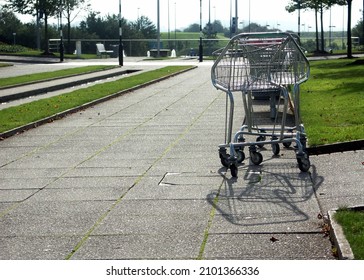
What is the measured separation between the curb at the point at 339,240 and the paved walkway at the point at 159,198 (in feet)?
0.37

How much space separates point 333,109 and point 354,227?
11098 mm

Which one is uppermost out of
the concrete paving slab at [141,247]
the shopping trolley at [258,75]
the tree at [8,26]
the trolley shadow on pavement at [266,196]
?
the tree at [8,26]

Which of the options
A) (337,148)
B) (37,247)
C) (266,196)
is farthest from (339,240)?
(337,148)

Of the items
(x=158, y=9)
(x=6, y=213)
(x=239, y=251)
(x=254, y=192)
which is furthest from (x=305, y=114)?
(x=158, y=9)

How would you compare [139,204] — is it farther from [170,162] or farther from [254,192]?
[170,162]

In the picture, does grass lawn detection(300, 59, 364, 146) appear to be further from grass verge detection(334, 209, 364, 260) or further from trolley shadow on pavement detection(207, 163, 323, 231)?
grass verge detection(334, 209, 364, 260)

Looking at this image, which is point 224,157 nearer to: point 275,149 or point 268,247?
point 275,149

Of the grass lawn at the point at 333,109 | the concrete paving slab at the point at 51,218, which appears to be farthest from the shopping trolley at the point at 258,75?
the concrete paving slab at the point at 51,218

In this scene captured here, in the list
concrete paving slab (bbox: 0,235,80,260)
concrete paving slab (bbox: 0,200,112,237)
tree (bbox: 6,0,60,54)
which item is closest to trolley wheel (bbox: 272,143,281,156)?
concrete paving slab (bbox: 0,200,112,237)

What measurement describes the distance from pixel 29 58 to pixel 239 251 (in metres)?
55.6

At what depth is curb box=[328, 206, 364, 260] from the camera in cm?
643

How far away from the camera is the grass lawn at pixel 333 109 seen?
13055mm

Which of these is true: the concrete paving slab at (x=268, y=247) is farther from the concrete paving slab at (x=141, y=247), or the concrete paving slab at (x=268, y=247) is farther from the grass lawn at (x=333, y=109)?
the grass lawn at (x=333, y=109)

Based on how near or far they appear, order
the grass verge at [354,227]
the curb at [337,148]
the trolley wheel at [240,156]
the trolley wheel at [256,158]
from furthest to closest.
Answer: the curb at [337,148], the trolley wheel at [240,156], the trolley wheel at [256,158], the grass verge at [354,227]
